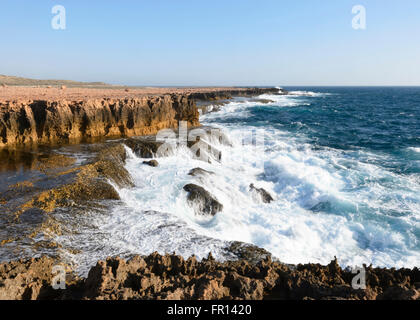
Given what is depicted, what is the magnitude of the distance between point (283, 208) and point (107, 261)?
8281 mm

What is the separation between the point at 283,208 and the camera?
10812mm

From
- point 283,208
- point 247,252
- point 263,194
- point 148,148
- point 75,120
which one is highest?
point 75,120

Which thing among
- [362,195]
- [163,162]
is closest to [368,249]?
[362,195]

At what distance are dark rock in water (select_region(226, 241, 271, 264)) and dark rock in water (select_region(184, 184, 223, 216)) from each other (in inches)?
124

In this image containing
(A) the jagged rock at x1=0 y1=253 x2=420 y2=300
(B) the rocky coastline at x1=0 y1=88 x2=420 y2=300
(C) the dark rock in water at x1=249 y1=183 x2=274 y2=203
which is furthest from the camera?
(C) the dark rock in water at x1=249 y1=183 x2=274 y2=203

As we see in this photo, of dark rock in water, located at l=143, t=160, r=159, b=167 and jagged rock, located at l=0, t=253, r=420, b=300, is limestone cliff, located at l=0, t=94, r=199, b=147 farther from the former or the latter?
jagged rock, located at l=0, t=253, r=420, b=300

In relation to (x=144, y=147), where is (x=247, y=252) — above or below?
below

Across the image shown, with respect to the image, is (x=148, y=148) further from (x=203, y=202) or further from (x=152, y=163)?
(x=203, y=202)

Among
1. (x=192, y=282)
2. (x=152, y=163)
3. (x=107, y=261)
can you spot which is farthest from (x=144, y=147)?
(x=192, y=282)

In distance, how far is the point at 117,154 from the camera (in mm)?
12406

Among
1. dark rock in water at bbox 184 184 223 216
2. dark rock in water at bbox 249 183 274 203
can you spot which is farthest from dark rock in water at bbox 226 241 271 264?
dark rock in water at bbox 249 183 274 203

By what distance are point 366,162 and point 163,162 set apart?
12314 millimetres

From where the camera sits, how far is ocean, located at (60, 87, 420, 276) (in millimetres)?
6580
